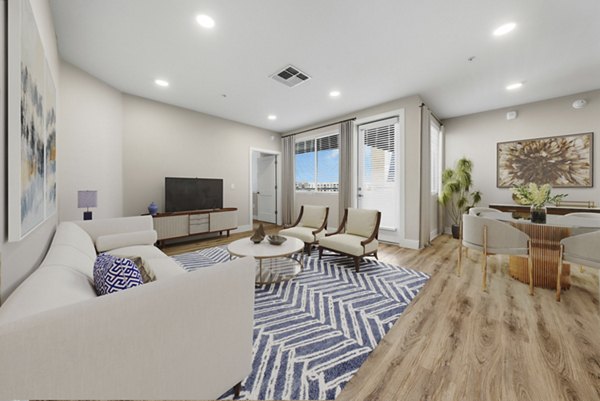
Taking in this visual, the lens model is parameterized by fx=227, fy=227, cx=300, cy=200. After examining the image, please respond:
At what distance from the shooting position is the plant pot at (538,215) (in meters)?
2.34

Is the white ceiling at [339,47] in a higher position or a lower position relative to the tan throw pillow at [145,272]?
higher

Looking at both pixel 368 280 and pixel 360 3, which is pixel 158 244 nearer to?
pixel 368 280

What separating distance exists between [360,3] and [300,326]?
2.79m

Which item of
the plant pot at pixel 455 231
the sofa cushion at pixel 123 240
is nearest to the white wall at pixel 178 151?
the sofa cushion at pixel 123 240

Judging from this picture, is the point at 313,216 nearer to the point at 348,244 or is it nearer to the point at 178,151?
the point at 348,244

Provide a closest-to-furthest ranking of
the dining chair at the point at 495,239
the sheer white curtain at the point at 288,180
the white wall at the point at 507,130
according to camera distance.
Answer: the dining chair at the point at 495,239 < the white wall at the point at 507,130 < the sheer white curtain at the point at 288,180

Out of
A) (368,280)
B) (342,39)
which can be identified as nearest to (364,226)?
→ (368,280)

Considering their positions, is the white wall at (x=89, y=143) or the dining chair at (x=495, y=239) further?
the white wall at (x=89, y=143)

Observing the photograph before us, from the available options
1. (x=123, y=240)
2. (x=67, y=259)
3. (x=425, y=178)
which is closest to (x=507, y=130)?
(x=425, y=178)

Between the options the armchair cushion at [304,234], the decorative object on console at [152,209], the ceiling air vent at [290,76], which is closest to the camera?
the ceiling air vent at [290,76]

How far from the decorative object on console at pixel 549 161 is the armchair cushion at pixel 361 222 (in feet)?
10.6

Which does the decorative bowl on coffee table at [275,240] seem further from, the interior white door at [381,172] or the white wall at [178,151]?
the white wall at [178,151]

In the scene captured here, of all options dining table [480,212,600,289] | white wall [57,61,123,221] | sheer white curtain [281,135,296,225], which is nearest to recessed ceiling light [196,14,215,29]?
white wall [57,61,123,221]

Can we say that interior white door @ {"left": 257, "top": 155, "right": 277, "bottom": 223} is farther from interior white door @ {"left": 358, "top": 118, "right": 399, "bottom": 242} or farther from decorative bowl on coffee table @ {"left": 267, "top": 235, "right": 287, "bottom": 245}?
decorative bowl on coffee table @ {"left": 267, "top": 235, "right": 287, "bottom": 245}
